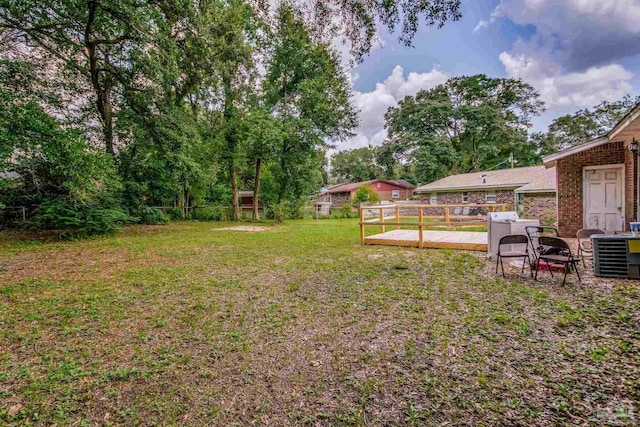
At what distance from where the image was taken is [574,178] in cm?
818

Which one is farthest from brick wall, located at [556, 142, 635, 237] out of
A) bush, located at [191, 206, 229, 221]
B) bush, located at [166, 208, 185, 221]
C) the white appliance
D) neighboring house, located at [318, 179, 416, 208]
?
neighboring house, located at [318, 179, 416, 208]

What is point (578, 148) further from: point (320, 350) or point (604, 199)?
point (320, 350)

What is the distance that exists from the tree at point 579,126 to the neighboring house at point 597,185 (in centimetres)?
2628

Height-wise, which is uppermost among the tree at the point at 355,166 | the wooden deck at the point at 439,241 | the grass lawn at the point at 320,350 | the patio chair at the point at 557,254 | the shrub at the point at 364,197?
the tree at the point at 355,166

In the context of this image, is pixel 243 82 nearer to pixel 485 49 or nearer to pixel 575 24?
pixel 485 49

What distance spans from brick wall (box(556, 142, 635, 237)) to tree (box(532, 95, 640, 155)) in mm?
26247

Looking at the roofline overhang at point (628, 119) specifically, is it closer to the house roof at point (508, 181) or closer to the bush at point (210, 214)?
the house roof at point (508, 181)

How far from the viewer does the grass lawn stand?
6.57 feet

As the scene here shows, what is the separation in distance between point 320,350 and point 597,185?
9601 millimetres

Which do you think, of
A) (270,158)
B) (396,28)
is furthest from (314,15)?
(270,158)

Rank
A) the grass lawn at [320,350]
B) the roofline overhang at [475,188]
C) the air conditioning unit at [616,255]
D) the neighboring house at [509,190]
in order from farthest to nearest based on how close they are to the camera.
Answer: the roofline overhang at [475,188] → the neighboring house at [509,190] → the air conditioning unit at [616,255] → the grass lawn at [320,350]

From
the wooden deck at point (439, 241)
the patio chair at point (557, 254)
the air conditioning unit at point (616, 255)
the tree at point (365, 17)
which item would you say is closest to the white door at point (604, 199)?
the wooden deck at point (439, 241)

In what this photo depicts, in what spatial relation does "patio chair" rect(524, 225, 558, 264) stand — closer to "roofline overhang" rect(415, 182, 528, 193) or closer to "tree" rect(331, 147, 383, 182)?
"roofline overhang" rect(415, 182, 528, 193)

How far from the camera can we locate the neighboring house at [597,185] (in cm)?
715
